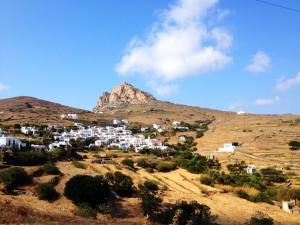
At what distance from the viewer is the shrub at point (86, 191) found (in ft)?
97.6

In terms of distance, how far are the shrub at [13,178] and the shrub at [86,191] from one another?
3999 mm

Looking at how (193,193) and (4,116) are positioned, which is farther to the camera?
→ (4,116)

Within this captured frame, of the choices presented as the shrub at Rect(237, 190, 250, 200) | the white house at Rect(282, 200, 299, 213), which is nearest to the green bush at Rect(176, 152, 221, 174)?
A: the shrub at Rect(237, 190, 250, 200)

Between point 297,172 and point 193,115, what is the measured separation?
427 feet

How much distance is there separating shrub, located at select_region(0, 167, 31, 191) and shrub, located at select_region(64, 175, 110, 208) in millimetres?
3999

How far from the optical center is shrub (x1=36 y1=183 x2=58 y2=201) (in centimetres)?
2984

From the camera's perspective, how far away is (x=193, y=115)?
194m

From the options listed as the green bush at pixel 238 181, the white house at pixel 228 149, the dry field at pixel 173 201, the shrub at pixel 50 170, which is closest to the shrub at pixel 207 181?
the green bush at pixel 238 181

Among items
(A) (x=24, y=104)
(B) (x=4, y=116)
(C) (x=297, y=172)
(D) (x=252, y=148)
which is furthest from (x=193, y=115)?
(C) (x=297, y=172)

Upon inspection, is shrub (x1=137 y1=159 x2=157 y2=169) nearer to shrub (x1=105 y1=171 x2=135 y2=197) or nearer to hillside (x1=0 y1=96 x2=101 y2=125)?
shrub (x1=105 y1=171 x2=135 y2=197)

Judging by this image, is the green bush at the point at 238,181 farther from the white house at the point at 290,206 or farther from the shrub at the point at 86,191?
the shrub at the point at 86,191

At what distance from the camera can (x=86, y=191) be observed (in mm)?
29797

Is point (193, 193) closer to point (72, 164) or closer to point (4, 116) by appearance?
point (72, 164)

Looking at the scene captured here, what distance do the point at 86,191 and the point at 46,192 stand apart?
287 cm
